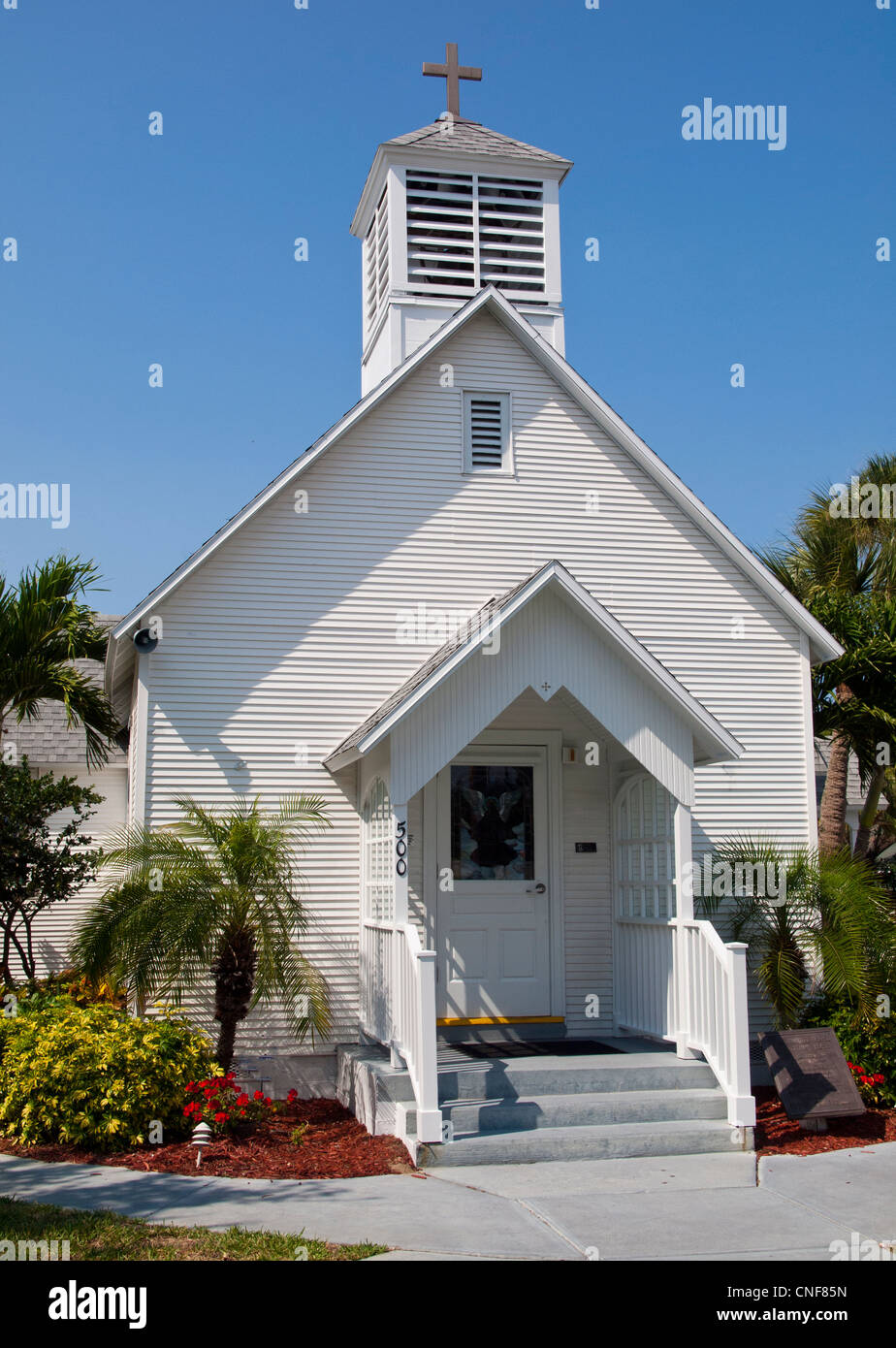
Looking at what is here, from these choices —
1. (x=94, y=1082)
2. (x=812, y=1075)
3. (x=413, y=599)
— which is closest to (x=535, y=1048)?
(x=812, y=1075)

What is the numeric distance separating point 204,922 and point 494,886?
3.17 m

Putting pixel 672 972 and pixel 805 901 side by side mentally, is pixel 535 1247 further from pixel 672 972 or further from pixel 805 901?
pixel 805 901

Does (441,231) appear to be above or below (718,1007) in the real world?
above

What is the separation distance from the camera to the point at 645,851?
11383mm

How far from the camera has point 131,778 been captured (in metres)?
11.6

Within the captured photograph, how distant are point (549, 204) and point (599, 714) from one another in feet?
23.7

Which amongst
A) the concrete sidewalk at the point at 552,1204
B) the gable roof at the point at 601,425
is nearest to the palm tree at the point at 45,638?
the gable roof at the point at 601,425

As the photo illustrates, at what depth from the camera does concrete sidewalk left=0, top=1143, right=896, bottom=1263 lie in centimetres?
664

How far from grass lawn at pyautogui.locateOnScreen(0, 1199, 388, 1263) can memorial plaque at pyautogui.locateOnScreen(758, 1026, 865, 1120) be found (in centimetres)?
444

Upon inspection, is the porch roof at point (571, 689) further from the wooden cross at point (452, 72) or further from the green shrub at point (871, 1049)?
the wooden cross at point (452, 72)

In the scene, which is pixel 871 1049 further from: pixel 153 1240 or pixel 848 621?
pixel 153 1240

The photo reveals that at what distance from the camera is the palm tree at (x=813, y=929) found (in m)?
10.5

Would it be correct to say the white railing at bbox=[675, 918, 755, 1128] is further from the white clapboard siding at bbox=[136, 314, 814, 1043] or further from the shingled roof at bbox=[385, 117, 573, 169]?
the shingled roof at bbox=[385, 117, 573, 169]

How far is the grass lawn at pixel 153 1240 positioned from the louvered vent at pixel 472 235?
10323mm
